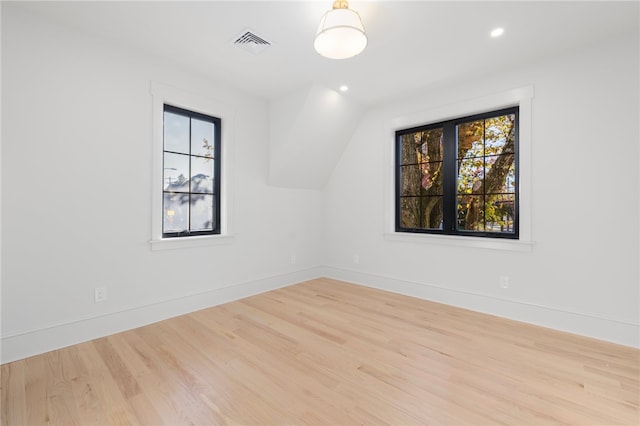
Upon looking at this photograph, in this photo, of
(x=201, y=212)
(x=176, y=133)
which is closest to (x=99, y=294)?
(x=201, y=212)

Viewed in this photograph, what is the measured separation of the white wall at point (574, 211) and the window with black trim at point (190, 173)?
267 centimetres

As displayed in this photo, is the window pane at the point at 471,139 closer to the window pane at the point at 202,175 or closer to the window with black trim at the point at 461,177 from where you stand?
the window with black trim at the point at 461,177

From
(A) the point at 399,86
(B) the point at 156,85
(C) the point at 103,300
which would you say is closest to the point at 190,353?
(C) the point at 103,300

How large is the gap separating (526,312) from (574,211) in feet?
3.38

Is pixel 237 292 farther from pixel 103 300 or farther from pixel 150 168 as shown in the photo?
pixel 150 168

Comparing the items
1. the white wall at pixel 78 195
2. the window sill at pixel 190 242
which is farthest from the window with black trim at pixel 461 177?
the white wall at pixel 78 195

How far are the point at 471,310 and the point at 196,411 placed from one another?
277 cm

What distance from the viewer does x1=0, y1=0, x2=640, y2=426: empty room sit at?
72.4 inches

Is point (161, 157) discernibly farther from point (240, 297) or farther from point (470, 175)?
point (470, 175)

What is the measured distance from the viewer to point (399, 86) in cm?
341

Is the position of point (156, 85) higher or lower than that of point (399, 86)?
lower

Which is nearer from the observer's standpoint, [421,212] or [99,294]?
[99,294]

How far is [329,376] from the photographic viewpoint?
194 cm

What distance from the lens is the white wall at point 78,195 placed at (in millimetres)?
2139
